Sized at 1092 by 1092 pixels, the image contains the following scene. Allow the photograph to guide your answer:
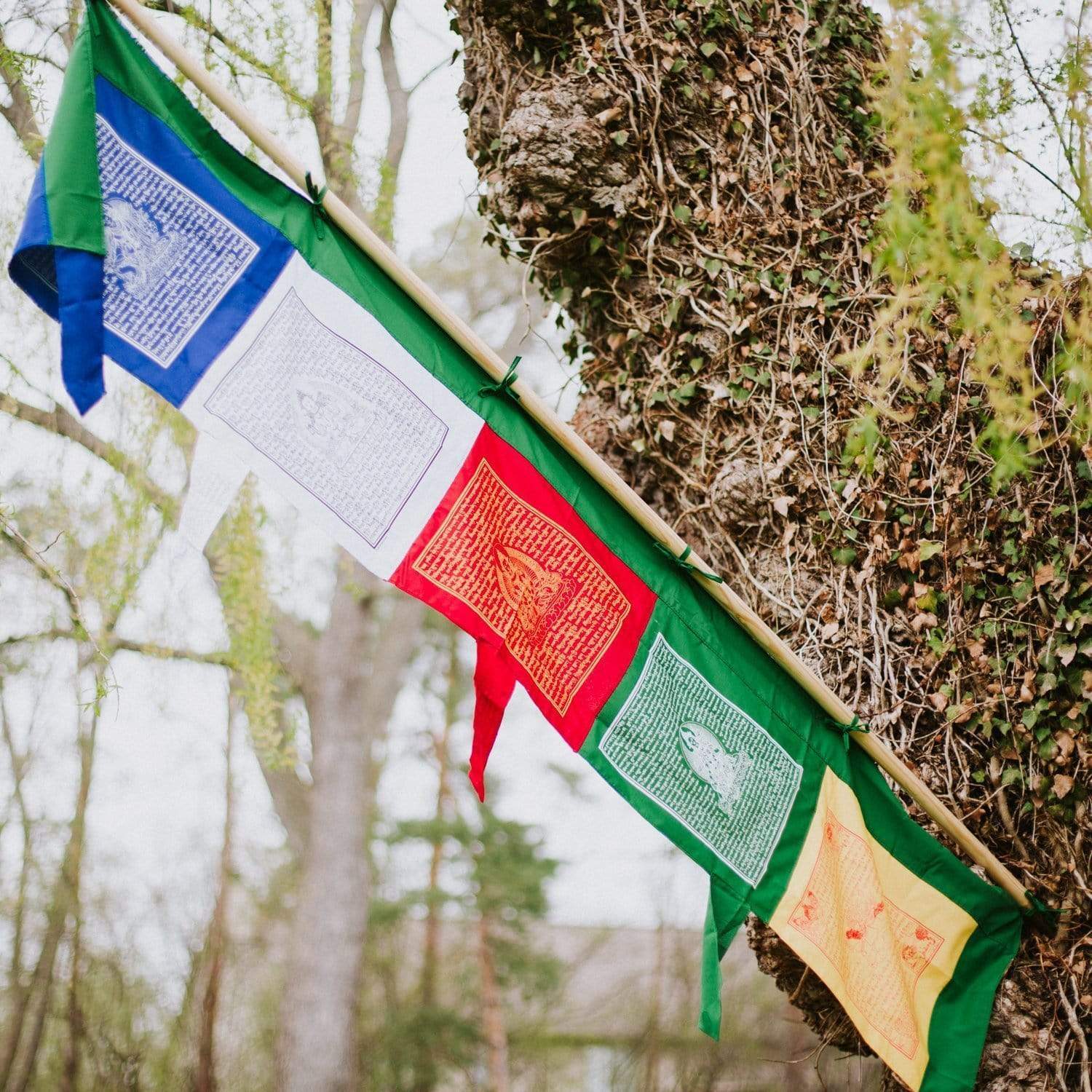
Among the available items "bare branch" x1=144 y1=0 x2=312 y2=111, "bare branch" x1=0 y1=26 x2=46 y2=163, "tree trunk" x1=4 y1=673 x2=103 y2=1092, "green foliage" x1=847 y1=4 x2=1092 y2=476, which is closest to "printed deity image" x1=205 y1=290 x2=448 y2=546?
"green foliage" x1=847 y1=4 x2=1092 y2=476

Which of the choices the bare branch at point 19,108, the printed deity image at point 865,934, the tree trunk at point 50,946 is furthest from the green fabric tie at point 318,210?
the tree trunk at point 50,946

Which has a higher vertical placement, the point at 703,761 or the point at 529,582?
the point at 529,582

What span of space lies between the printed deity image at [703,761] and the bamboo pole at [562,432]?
0.19 metres

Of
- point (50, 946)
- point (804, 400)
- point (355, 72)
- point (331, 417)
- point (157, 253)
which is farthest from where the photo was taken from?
point (50, 946)

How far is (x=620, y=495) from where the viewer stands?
2.62 m

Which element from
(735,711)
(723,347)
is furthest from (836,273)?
(735,711)

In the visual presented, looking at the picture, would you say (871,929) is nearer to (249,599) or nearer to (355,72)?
(249,599)

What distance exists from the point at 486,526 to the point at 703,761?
0.80 metres

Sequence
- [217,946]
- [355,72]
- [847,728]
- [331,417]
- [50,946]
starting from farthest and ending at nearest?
[217,946] → [50,946] → [355,72] → [847,728] → [331,417]

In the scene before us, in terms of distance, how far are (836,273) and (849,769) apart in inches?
59.9

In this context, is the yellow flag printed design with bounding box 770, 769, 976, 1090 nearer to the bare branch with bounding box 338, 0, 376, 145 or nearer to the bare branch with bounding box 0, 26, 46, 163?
the bare branch with bounding box 0, 26, 46, 163

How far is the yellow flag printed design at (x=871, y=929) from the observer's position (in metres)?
2.61

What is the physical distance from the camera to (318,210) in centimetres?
244

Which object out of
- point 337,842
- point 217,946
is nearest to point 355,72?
point 337,842
